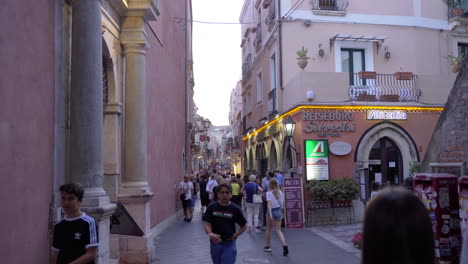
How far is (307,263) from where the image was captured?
9.41 meters

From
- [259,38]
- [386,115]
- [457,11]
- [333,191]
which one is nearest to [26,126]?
[333,191]

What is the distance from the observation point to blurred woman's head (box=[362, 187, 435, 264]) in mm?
1896

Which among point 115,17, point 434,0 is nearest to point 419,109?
point 434,0

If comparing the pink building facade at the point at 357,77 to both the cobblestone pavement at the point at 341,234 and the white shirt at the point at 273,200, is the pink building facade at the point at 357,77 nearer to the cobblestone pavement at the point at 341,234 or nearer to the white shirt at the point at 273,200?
the cobblestone pavement at the point at 341,234

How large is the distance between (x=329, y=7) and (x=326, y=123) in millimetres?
5475

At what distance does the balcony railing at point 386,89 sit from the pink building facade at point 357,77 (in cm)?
4

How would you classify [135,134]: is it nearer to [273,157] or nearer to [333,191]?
[333,191]

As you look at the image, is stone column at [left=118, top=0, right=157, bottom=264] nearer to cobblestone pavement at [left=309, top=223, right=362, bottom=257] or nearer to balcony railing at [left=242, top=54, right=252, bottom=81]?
cobblestone pavement at [left=309, top=223, right=362, bottom=257]

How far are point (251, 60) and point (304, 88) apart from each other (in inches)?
461

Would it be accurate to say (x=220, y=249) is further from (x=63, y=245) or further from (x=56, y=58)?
(x=56, y=58)

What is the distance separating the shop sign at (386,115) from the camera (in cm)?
1622

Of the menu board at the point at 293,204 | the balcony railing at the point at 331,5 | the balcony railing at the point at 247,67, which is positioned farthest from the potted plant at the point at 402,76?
the balcony railing at the point at 247,67

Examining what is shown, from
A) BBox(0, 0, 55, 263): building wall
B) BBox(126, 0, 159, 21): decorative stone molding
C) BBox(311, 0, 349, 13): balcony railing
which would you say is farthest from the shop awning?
BBox(0, 0, 55, 263): building wall

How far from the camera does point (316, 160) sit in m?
15.7
